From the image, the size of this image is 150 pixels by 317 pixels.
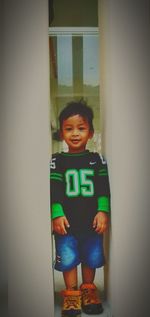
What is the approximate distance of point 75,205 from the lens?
181 centimetres

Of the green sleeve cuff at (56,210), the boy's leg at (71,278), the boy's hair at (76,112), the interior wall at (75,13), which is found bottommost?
the boy's leg at (71,278)

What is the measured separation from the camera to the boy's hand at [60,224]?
176 cm

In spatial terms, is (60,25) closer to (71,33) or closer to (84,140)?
(71,33)

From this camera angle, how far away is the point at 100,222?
5.85ft

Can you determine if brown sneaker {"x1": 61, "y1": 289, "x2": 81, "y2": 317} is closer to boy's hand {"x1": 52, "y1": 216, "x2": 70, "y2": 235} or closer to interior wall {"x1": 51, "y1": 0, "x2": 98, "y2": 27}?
boy's hand {"x1": 52, "y1": 216, "x2": 70, "y2": 235}

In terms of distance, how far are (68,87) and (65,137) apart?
8.27ft

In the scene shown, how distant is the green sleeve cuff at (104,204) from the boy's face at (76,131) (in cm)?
31

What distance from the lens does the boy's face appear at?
179 cm

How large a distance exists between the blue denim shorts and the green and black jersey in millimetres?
53

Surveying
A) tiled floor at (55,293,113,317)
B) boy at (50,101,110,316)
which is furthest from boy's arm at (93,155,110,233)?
tiled floor at (55,293,113,317)

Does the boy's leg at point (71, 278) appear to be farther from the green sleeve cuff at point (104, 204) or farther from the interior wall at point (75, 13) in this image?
the interior wall at point (75, 13)
